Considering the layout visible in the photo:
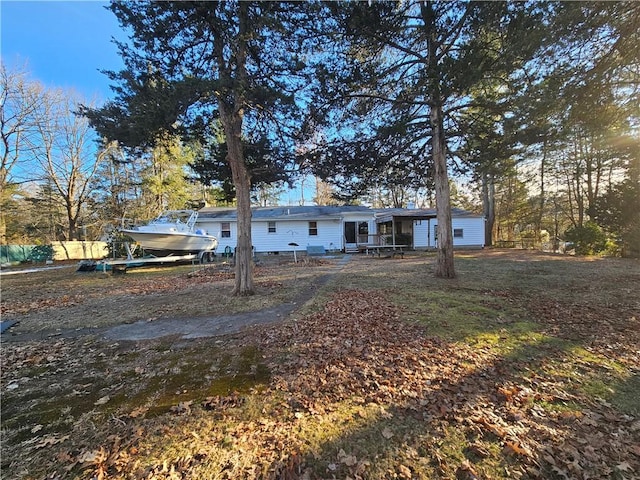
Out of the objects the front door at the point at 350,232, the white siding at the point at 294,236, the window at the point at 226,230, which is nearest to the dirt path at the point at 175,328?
the white siding at the point at 294,236

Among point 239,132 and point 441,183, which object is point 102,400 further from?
point 441,183

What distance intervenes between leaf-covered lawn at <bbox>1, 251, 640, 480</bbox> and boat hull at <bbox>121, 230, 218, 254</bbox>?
993 cm

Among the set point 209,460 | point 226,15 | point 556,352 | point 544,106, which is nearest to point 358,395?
point 209,460

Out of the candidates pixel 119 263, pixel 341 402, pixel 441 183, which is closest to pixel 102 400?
pixel 341 402

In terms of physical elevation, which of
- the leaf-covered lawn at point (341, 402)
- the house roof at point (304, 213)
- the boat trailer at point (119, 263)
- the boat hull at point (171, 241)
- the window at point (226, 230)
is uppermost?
the house roof at point (304, 213)

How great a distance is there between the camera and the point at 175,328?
5387 millimetres

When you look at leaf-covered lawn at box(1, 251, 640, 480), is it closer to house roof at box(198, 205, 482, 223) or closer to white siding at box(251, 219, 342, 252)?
house roof at box(198, 205, 482, 223)

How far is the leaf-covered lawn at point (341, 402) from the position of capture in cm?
218

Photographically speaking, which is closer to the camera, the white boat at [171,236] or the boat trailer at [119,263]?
the boat trailer at [119,263]

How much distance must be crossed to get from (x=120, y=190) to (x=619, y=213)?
34.7 m

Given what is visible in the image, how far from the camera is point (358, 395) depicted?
3051 mm

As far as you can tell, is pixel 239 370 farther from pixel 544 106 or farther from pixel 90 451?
pixel 544 106

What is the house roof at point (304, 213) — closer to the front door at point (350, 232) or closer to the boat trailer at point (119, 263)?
the front door at point (350, 232)

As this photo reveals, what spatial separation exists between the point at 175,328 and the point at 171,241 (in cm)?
1090
